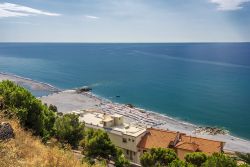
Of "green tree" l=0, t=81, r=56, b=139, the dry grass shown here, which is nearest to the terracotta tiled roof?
"green tree" l=0, t=81, r=56, b=139

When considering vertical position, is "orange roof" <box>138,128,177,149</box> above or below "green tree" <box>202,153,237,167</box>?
below

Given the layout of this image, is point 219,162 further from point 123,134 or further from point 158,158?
point 123,134

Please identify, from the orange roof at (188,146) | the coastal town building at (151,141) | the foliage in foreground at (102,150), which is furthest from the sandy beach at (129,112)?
the foliage in foreground at (102,150)

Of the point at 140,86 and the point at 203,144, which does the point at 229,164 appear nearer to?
the point at 203,144

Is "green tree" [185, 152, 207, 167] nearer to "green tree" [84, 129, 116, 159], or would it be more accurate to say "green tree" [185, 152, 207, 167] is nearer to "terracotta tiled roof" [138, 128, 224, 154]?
"terracotta tiled roof" [138, 128, 224, 154]

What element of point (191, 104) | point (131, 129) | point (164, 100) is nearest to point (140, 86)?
point (164, 100)

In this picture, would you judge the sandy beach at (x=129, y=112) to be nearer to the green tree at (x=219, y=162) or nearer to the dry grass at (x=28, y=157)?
the green tree at (x=219, y=162)
